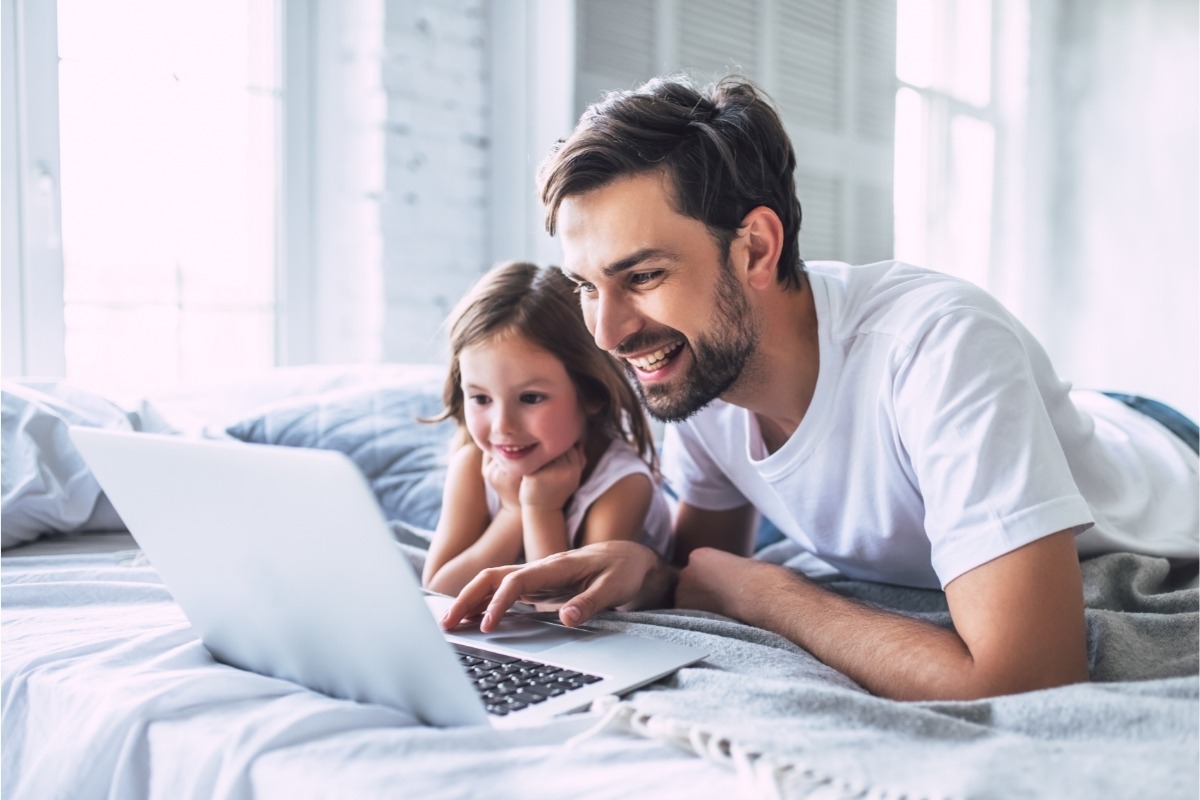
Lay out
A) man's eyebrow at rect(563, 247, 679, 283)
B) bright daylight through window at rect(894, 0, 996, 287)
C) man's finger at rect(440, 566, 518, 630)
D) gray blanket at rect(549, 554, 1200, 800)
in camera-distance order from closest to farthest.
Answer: gray blanket at rect(549, 554, 1200, 800)
man's finger at rect(440, 566, 518, 630)
man's eyebrow at rect(563, 247, 679, 283)
bright daylight through window at rect(894, 0, 996, 287)

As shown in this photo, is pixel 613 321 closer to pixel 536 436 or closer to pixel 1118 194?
pixel 536 436

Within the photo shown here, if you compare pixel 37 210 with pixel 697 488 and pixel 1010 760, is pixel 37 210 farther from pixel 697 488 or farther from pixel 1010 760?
pixel 1010 760

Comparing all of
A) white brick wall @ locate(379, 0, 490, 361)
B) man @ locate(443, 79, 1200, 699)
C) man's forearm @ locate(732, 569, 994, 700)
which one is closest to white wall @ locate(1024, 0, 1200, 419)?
white brick wall @ locate(379, 0, 490, 361)

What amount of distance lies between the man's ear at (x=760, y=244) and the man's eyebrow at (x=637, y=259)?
0.38 feet

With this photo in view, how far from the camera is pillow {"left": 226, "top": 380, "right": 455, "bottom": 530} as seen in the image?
6.07ft

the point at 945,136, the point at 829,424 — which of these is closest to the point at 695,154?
the point at 829,424

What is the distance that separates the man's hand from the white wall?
3566mm

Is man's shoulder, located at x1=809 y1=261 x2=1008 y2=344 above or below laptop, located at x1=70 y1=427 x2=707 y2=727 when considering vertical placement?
above

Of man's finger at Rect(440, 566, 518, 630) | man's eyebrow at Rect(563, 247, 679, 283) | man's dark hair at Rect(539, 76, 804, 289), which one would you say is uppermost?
man's dark hair at Rect(539, 76, 804, 289)

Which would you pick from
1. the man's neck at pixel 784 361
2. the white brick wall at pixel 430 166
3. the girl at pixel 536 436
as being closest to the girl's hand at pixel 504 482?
the girl at pixel 536 436

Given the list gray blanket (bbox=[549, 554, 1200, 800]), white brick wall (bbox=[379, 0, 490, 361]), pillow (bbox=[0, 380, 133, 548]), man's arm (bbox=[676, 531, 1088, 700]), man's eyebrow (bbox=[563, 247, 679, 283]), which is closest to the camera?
gray blanket (bbox=[549, 554, 1200, 800])

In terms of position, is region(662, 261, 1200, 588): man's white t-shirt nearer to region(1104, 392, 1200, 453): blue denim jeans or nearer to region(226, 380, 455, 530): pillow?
region(1104, 392, 1200, 453): blue denim jeans

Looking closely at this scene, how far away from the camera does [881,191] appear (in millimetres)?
3844

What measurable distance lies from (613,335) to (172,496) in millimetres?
567
